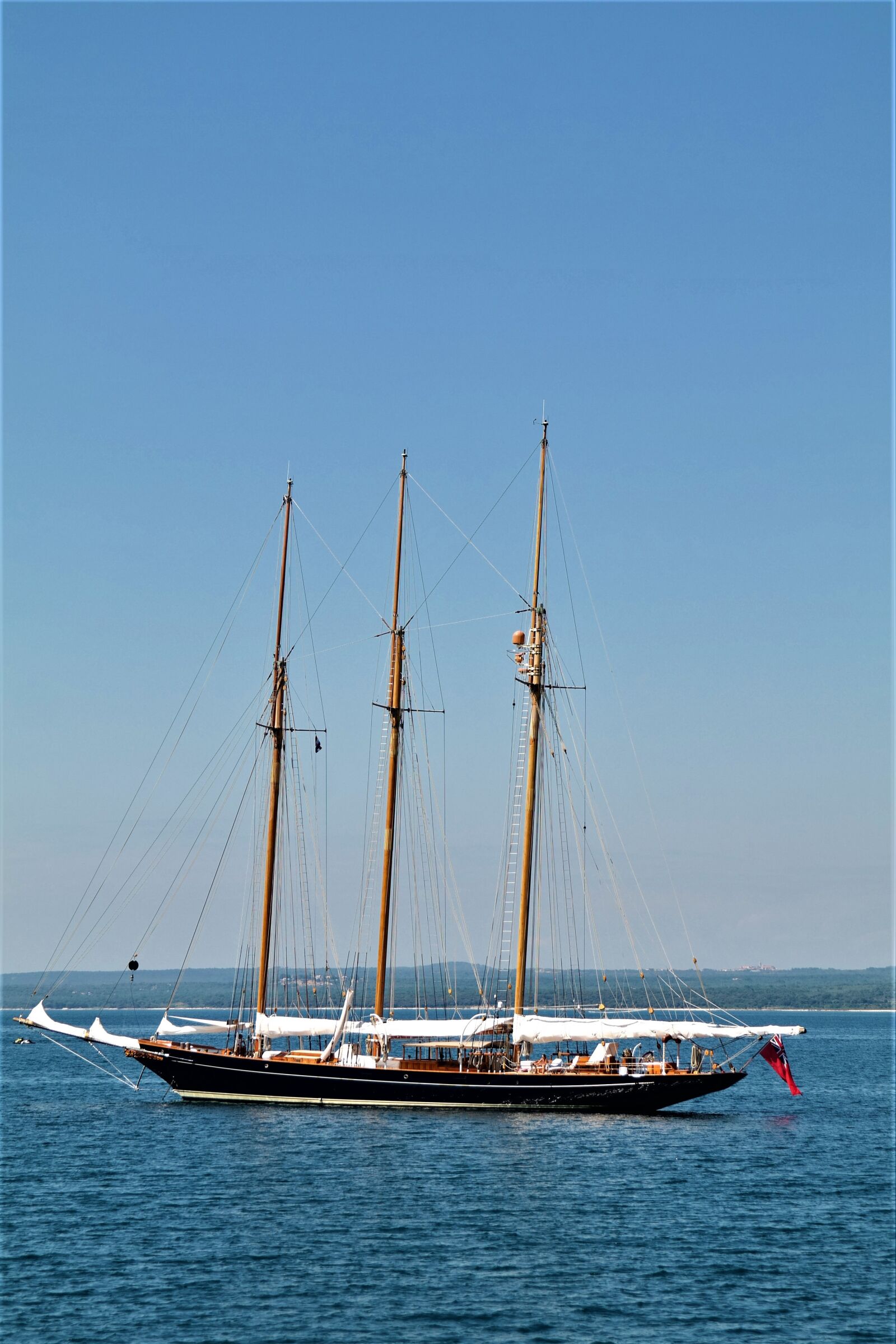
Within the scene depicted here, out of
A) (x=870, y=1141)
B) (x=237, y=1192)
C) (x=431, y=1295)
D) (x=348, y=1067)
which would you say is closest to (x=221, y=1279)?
(x=431, y=1295)

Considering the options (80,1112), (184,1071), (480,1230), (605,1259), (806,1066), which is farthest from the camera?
(806,1066)

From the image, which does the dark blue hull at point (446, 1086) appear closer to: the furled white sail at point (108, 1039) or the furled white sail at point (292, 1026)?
the furled white sail at point (292, 1026)

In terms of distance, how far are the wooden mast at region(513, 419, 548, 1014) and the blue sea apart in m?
10.4

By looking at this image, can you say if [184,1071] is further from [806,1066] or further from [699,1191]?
[806,1066]

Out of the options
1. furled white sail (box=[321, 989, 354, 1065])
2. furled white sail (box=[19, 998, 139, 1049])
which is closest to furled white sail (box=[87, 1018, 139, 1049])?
furled white sail (box=[19, 998, 139, 1049])

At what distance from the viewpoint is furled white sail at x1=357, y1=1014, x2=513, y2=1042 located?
86375 mm

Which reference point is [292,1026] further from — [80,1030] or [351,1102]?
[80,1030]

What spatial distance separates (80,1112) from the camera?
98.3m

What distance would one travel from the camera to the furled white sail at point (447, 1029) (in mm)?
86375

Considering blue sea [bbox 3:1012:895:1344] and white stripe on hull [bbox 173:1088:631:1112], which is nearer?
blue sea [bbox 3:1012:895:1344]

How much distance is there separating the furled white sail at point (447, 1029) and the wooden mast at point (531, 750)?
2045 millimetres

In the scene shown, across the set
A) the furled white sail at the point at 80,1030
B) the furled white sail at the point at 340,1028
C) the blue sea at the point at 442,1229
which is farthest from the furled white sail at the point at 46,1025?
the furled white sail at the point at 340,1028

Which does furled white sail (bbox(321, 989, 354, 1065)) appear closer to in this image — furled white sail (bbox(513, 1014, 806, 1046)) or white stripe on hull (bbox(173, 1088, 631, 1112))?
white stripe on hull (bbox(173, 1088, 631, 1112))

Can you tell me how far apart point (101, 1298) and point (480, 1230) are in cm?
1539
